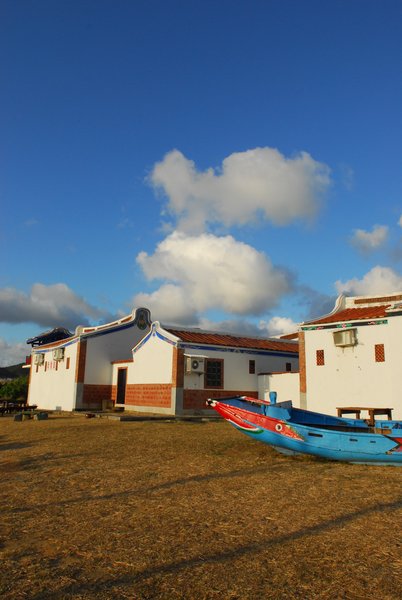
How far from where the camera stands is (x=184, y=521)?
20.4 feet

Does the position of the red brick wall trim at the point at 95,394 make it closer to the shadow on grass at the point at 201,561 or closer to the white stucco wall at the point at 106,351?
the white stucco wall at the point at 106,351

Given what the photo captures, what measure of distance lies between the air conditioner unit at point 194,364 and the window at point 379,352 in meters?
9.42

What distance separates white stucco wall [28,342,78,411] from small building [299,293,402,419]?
15.8 metres

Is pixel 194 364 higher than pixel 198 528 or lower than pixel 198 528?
higher

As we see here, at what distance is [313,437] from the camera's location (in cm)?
1080

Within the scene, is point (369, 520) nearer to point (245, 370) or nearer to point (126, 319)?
point (245, 370)

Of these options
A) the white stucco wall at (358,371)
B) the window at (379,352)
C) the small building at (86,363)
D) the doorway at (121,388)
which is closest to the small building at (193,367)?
the doorway at (121,388)

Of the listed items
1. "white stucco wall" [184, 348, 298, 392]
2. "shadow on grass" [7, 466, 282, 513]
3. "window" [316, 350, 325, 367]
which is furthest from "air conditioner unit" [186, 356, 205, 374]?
"shadow on grass" [7, 466, 282, 513]

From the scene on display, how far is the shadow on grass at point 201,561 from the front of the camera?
4215mm

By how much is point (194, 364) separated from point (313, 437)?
14.6 m

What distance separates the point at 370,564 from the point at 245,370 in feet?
73.9

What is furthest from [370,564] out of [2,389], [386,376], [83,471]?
[2,389]

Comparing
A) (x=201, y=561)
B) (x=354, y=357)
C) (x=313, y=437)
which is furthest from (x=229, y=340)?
(x=201, y=561)

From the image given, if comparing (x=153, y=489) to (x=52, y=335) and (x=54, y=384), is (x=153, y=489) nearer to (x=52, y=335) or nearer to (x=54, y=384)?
(x=54, y=384)
